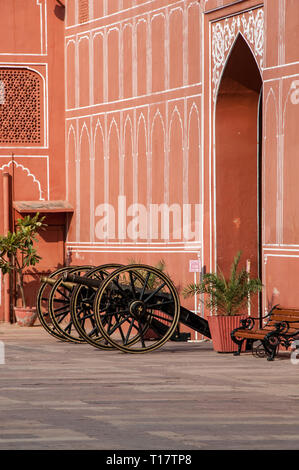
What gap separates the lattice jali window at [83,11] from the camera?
68.9 feet

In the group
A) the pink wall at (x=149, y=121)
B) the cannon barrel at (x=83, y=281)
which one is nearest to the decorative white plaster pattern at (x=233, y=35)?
the pink wall at (x=149, y=121)

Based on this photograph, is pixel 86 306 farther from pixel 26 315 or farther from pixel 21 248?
pixel 21 248

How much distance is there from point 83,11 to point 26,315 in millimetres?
6178

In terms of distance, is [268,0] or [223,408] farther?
[268,0]

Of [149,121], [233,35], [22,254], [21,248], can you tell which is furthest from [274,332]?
[22,254]

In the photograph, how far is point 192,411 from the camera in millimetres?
9195

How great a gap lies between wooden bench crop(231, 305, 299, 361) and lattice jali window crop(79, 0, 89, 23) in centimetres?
877

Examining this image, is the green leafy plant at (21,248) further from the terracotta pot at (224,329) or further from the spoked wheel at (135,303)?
the terracotta pot at (224,329)

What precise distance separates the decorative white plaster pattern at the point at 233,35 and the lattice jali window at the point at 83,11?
4.65 m

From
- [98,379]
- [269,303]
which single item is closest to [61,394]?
[98,379]

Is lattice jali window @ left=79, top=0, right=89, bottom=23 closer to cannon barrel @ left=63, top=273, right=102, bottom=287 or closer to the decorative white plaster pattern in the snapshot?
the decorative white plaster pattern

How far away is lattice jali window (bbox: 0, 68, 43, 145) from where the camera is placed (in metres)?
21.6

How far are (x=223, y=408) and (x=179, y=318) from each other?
4.95 metres

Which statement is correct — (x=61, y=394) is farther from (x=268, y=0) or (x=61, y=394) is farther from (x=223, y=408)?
(x=268, y=0)
